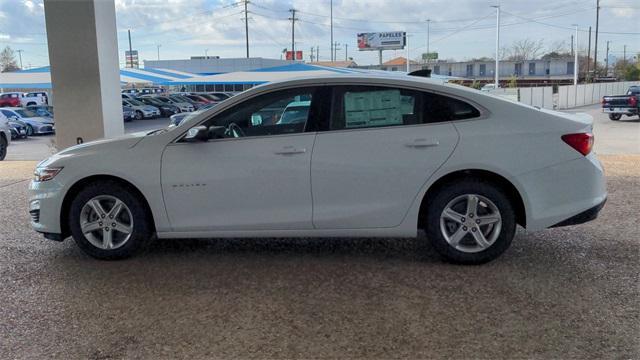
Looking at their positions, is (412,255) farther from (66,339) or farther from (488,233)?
(66,339)

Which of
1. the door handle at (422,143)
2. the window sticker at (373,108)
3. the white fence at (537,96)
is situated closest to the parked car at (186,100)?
the white fence at (537,96)

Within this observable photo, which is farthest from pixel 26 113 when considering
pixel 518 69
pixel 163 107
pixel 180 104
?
pixel 518 69

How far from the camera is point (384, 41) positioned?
96562 mm

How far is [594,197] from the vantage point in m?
5.02

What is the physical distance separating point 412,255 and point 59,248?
3507 mm

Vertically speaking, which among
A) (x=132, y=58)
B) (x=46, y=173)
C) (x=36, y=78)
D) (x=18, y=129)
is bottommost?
(x=18, y=129)

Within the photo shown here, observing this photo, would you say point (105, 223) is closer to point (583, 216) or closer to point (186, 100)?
point (583, 216)

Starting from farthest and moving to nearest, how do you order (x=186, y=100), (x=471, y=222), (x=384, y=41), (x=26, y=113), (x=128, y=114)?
1. (x=384, y=41)
2. (x=186, y=100)
3. (x=128, y=114)
4. (x=26, y=113)
5. (x=471, y=222)

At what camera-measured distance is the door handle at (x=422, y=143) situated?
500 cm

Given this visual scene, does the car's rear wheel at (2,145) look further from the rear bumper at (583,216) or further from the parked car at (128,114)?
the parked car at (128,114)

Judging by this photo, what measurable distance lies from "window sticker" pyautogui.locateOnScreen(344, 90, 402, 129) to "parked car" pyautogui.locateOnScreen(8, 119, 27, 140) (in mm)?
27053

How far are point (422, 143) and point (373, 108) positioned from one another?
531 millimetres

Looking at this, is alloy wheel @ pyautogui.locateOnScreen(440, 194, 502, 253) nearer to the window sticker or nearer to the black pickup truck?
the window sticker

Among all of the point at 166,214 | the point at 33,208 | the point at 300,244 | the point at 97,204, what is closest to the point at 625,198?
the point at 300,244
